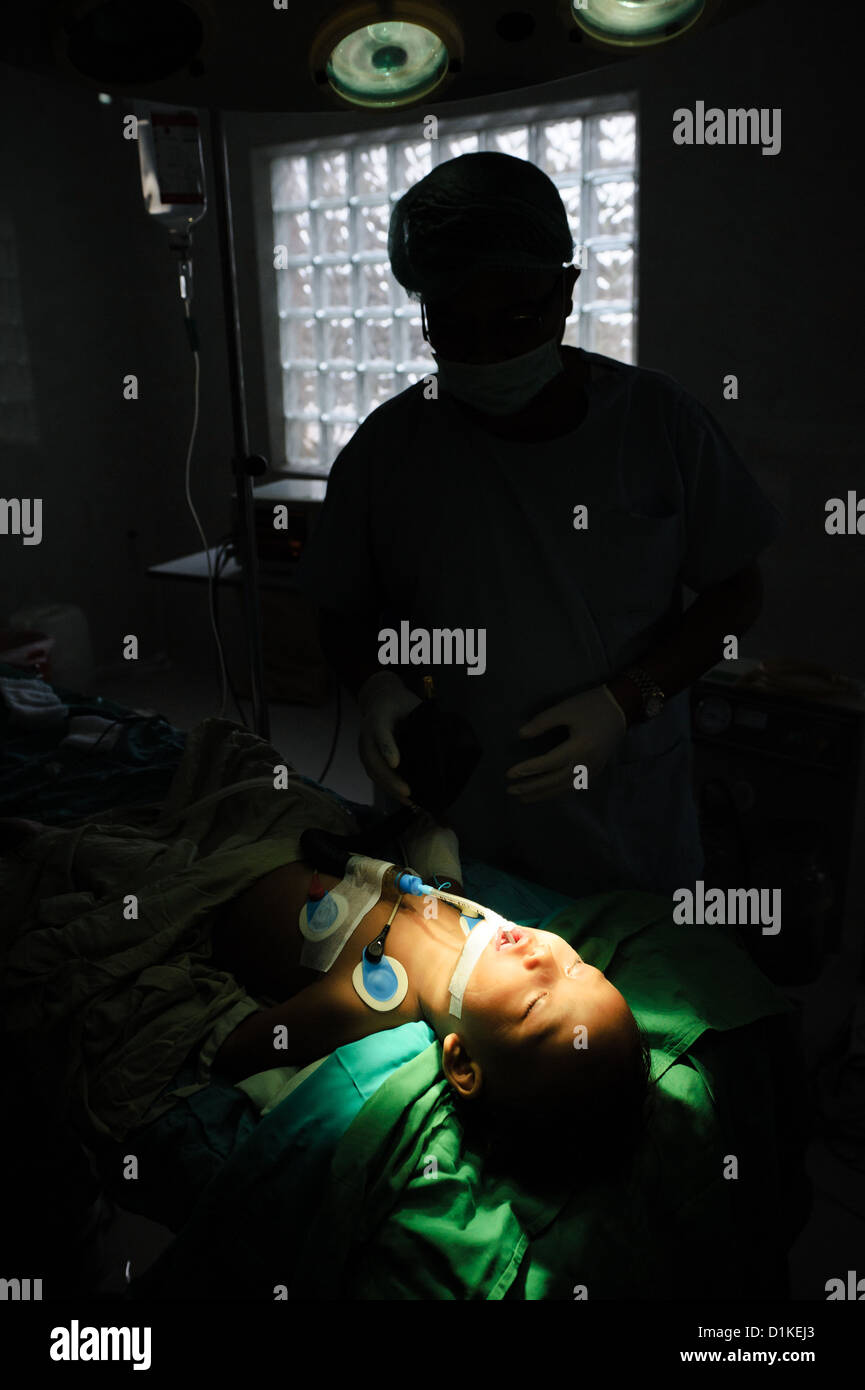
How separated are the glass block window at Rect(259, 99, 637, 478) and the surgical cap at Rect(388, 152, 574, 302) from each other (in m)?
1.95

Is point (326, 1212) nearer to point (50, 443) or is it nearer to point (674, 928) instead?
point (674, 928)

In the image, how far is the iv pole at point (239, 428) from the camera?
66.6 inches

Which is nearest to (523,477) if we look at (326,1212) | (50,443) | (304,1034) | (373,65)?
(373,65)

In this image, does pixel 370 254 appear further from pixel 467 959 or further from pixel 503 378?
pixel 467 959

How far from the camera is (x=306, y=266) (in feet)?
13.5

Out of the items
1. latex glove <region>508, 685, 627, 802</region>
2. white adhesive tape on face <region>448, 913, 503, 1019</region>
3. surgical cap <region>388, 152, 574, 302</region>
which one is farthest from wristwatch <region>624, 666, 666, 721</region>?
surgical cap <region>388, 152, 574, 302</region>

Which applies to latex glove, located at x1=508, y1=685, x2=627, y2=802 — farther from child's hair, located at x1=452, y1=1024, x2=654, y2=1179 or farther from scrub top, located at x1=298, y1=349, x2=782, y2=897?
child's hair, located at x1=452, y1=1024, x2=654, y2=1179

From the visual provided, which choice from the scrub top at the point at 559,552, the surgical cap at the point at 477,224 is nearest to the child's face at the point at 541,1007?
the scrub top at the point at 559,552

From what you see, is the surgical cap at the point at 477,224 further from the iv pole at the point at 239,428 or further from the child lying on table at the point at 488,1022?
the child lying on table at the point at 488,1022

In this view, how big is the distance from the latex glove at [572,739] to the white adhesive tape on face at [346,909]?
0.25 m

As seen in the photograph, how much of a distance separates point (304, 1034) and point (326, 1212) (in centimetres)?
27

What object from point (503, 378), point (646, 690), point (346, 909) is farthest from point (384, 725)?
point (503, 378)

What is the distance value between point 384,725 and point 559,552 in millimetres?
357

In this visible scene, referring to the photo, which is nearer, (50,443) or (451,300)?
(451,300)
